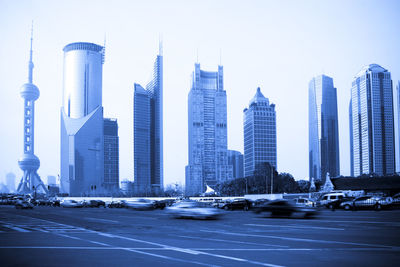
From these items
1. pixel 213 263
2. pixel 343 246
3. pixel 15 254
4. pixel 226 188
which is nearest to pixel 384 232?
pixel 343 246

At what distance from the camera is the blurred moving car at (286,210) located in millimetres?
31125

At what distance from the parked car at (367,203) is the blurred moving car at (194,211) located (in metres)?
21.0

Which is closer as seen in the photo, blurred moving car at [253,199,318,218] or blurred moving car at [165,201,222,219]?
blurred moving car at [165,201,222,219]

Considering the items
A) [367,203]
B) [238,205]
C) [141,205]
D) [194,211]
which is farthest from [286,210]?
[141,205]

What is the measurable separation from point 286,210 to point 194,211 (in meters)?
6.61

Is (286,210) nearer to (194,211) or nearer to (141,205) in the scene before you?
(194,211)

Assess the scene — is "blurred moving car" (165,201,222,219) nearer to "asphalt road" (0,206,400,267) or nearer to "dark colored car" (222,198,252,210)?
"asphalt road" (0,206,400,267)

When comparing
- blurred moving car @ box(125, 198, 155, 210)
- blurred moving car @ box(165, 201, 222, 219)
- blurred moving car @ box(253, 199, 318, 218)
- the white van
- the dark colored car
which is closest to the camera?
blurred moving car @ box(165, 201, 222, 219)

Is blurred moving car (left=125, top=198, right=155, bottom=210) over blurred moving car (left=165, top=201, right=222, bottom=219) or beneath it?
beneath

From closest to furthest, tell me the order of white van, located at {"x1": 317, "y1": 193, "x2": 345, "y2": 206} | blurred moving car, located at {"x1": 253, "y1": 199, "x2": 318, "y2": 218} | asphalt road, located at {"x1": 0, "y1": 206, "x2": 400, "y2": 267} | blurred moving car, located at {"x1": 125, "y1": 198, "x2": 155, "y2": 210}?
asphalt road, located at {"x1": 0, "y1": 206, "x2": 400, "y2": 267} < blurred moving car, located at {"x1": 253, "y1": 199, "x2": 318, "y2": 218} < white van, located at {"x1": 317, "y1": 193, "x2": 345, "y2": 206} < blurred moving car, located at {"x1": 125, "y1": 198, "x2": 155, "y2": 210}

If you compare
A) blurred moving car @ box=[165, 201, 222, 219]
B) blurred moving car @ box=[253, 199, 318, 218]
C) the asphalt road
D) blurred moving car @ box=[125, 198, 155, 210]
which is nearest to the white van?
blurred moving car @ box=[125, 198, 155, 210]

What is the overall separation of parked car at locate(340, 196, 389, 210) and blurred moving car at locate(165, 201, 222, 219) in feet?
69.0

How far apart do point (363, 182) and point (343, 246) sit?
73999mm

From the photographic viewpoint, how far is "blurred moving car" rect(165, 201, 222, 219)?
101 ft
